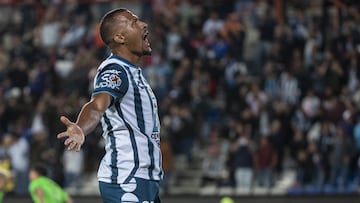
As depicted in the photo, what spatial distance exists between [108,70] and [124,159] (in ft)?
1.97

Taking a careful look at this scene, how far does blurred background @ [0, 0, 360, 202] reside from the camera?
1809 centimetres

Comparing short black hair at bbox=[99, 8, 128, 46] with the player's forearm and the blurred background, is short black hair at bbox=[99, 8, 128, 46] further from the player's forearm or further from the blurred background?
the blurred background

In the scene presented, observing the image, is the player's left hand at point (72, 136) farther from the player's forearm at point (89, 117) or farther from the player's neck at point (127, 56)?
the player's neck at point (127, 56)

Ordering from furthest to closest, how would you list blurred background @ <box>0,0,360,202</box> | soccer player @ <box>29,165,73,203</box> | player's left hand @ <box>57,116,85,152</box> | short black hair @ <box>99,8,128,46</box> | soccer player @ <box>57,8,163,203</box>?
blurred background @ <box>0,0,360,202</box>, soccer player @ <box>29,165,73,203</box>, short black hair @ <box>99,8,128,46</box>, soccer player @ <box>57,8,163,203</box>, player's left hand @ <box>57,116,85,152</box>

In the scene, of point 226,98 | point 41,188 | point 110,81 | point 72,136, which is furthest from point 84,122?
point 226,98

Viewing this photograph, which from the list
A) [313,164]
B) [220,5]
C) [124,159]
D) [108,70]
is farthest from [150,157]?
[220,5]

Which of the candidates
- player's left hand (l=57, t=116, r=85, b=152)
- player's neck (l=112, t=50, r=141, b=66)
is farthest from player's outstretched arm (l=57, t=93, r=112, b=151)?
player's neck (l=112, t=50, r=141, b=66)

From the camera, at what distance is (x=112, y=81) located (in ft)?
19.2

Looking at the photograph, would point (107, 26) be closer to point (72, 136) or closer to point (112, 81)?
point (112, 81)

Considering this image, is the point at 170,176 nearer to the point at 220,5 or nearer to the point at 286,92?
the point at 286,92

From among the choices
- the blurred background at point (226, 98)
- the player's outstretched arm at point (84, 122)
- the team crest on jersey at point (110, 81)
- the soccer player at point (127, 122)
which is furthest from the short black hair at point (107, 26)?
the blurred background at point (226, 98)

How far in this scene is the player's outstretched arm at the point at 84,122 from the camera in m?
5.26

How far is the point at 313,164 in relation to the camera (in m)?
17.7

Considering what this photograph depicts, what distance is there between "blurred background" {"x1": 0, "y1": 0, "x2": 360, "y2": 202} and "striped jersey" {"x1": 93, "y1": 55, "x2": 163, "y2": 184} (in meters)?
11.9
